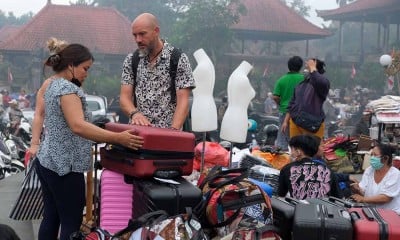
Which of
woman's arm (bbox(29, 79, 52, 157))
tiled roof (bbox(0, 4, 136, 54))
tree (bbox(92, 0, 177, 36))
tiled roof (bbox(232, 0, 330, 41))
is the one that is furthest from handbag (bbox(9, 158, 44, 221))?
tree (bbox(92, 0, 177, 36))

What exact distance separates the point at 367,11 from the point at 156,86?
35.0 meters

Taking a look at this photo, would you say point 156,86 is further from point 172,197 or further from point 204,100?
point 204,100

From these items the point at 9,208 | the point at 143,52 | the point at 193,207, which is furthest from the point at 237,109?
the point at 193,207

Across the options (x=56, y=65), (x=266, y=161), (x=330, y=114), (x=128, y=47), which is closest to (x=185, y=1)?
(x=128, y=47)

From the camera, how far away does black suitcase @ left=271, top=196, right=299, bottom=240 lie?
321 cm

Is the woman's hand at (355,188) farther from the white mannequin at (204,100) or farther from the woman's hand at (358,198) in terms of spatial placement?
the white mannequin at (204,100)

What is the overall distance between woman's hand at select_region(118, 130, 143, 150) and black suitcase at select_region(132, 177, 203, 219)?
0.73ft

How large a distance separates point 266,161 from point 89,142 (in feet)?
11.1

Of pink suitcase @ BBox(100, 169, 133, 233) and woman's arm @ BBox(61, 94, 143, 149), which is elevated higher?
woman's arm @ BBox(61, 94, 143, 149)

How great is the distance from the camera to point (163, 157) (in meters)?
3.58

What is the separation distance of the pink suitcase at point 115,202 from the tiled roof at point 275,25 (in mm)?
31778

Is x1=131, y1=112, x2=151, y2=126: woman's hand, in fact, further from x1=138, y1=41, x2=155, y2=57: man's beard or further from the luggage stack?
the luggage stack

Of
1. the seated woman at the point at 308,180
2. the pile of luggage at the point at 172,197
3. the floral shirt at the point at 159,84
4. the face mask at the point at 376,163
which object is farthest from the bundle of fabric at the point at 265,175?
the pile of luggage at the point at 172,197

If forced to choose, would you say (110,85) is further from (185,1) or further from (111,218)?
(111,218)
